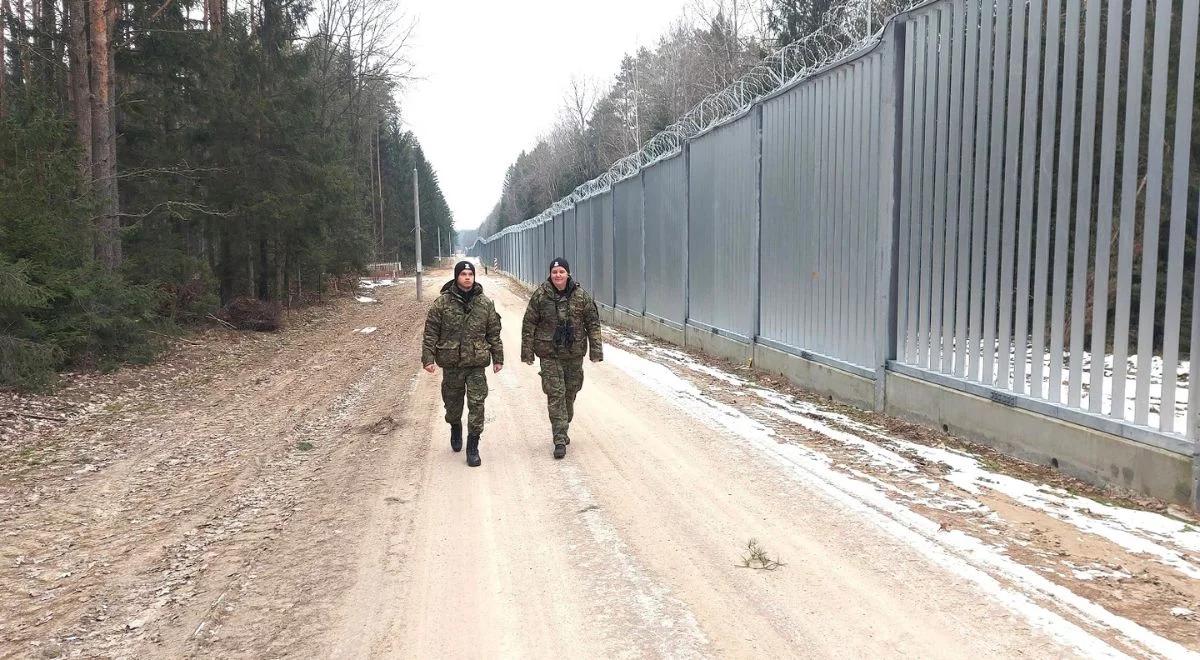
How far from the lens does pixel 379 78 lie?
96.8 ft

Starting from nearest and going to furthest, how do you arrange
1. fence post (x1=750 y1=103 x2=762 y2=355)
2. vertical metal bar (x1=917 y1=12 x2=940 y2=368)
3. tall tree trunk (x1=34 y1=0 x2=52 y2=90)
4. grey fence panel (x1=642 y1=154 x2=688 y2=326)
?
1. vertical metal bar (x1=917 y1=12 x2=940 y2=368)
2. fence post (x1=750 y1=103 x2=762 y2=355)
3. grey fence panel (x1=642 y1=154 x2=688 y2=326)
4. tall tree trunk (x1=34 y1=0 x2=52 y2=90)

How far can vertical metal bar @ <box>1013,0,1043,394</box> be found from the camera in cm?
548

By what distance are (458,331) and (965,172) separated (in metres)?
4.56

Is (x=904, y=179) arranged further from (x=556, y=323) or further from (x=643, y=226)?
(x=643, y=226)

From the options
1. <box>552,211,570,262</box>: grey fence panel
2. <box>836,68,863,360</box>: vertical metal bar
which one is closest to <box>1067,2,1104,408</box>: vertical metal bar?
<box>836,68,863,360</box>: vertical metal bar

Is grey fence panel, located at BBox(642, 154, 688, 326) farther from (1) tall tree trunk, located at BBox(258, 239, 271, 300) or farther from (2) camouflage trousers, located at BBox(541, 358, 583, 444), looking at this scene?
(1) tall tree trunk, located at BBox(258, 239, 271, 300)

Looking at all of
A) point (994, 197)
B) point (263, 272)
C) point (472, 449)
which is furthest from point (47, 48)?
point (994, 197)

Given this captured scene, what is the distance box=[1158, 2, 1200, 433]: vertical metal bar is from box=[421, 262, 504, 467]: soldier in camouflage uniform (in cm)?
466

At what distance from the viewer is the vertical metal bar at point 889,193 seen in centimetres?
730

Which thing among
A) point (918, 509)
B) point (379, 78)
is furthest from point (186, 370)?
point (379, 78)

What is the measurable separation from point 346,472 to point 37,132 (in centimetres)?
733

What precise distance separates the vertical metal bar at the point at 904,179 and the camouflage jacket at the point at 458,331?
4042 mm

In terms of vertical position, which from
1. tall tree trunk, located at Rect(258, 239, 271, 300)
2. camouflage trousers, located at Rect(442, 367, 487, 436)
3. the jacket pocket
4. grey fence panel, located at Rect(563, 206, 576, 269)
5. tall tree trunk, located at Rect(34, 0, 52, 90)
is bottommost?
camouflage trousers, located at Rect(442, 367, 487, 436)

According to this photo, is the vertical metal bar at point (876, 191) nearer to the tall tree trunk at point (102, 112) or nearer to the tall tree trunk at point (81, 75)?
the tall tree trunk at point (102, 112)
